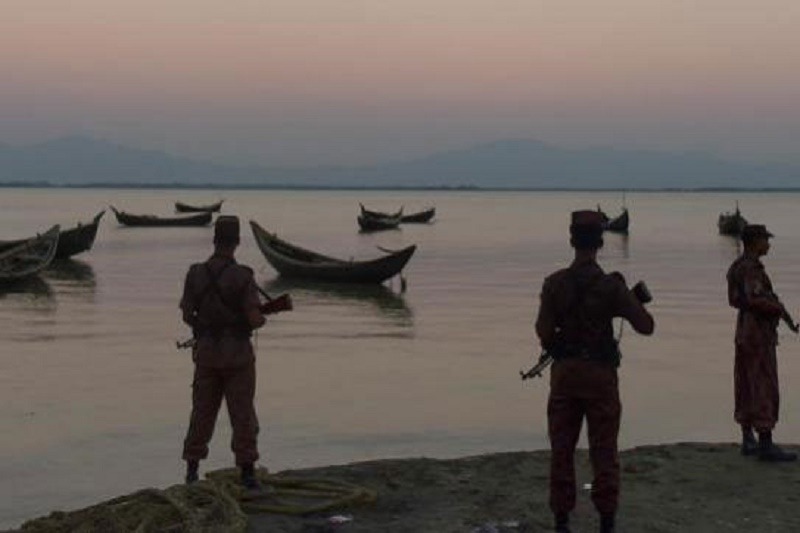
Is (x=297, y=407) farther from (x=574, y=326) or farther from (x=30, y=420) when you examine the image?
(x=574, y=326)

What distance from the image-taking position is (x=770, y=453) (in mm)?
9281

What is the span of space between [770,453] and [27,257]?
32097mm

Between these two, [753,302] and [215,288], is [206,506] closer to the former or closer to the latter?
[215,288]

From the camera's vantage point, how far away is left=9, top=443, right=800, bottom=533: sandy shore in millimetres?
7480

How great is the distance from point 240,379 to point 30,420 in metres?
8.09

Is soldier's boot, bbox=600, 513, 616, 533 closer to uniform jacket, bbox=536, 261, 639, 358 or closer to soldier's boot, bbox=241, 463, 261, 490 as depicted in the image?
uniform jacket, bbox=536, 261, 639, 358

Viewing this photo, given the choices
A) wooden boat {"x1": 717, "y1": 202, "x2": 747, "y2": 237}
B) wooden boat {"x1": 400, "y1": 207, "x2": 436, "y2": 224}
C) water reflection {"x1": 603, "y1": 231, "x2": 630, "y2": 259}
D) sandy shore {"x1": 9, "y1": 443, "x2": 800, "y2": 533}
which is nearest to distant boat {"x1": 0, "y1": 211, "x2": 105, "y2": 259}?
water reflection {"x1": 603, "y1": 231, "x2": 630, "y2": 259}

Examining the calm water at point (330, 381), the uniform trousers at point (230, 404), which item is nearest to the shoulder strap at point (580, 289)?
the uniform trousers at point (230, 404)

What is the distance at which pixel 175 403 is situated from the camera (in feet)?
53.0

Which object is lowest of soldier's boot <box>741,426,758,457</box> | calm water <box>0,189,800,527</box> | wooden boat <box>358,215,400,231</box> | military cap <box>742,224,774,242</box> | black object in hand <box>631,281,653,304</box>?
calm water <box>0,189,800,527</box>

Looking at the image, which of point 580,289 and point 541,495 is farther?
point 541,495

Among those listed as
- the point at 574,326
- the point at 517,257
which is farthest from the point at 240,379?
the point at 517,257

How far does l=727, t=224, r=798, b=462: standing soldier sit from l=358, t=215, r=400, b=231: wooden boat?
81008 mm

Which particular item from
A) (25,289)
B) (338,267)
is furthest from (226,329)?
(25,289)
